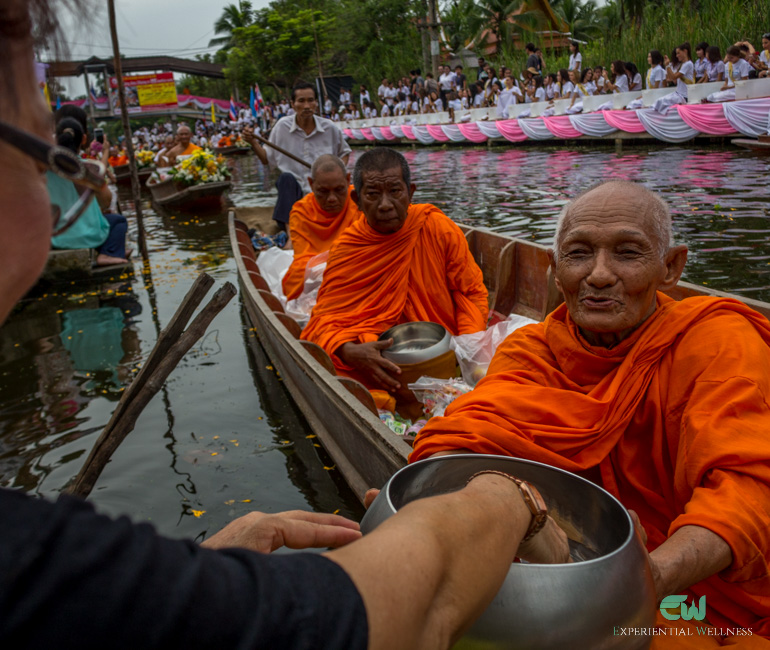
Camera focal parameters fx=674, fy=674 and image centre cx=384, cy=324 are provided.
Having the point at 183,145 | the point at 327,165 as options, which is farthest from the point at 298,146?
the point at 183,145

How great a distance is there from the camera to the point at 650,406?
1.87 meters

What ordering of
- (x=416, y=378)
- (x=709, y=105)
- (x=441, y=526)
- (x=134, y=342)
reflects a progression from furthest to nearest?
(x=709, y=105) → (x=134, y=342) → (x=416, y=378) → (x=441, y=526)

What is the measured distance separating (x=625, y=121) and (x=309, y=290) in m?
14.1

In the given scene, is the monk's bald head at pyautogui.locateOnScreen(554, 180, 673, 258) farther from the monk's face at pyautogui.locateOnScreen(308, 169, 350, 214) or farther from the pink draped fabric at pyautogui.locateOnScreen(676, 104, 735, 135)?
the pink draped fabric at pyautogui.locateOnScreen(676, 104, 735, 135)

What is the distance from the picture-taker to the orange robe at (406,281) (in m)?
4.18

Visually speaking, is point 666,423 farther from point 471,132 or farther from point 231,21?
point 231,21

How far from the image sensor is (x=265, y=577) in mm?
664

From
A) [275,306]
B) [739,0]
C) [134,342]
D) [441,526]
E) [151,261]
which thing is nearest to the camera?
[441,526]

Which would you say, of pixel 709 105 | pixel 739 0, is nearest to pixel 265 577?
pixel 709 105

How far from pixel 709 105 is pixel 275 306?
12.7 m

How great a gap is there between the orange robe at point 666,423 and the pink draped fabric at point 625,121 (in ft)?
53.3

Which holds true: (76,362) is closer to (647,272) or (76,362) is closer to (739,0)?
(647,272)

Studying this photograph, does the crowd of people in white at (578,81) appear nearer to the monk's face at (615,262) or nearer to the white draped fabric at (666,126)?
the white draped fabric at (666,126)

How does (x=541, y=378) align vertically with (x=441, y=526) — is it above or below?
below
